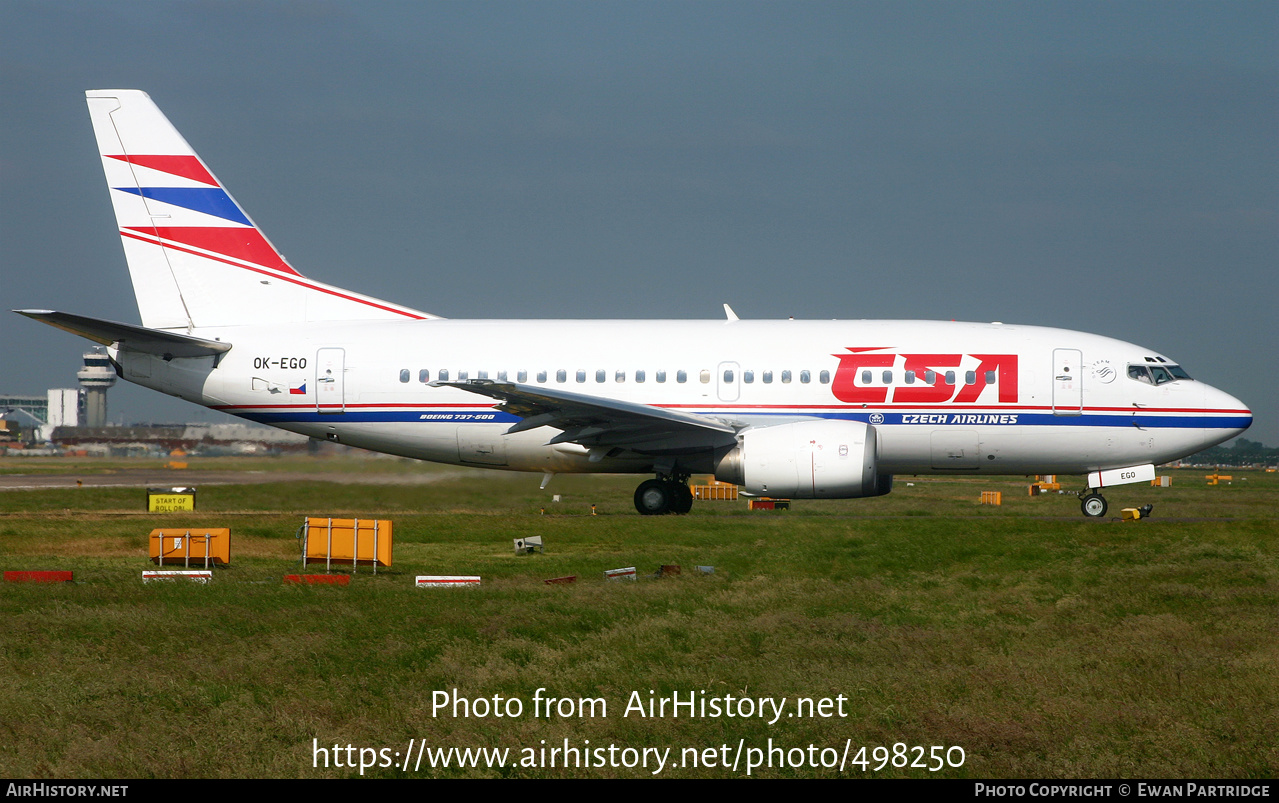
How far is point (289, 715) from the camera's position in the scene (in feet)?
22.5

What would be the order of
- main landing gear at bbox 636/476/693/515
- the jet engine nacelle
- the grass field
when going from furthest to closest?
main landing gear at bbox 636/476/693/515 → the jet engine nacelle → the grass field

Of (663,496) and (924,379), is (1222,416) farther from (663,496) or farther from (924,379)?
(663,496)

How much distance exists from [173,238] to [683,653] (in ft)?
57.3

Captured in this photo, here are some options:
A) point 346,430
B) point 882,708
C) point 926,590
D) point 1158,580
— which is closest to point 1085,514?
point 1158,580

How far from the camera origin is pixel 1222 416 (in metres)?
20.7

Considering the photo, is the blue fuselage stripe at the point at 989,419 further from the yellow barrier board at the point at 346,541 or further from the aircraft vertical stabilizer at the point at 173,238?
the yellow barrier board at the point at 346,541

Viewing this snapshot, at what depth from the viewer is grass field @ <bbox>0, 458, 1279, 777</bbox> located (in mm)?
6363

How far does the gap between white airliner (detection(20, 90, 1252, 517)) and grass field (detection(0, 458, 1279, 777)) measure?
4298mm

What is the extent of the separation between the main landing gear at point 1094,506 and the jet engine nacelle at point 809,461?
4.76 metres

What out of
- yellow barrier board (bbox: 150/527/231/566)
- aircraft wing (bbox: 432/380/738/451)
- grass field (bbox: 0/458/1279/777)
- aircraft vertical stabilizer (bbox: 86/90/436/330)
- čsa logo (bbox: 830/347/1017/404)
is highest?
aircraft vertical stabilizer (bbox: 86/90/436/330)

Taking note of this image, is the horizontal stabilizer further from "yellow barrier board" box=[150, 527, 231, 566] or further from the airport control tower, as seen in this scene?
the airport control tower

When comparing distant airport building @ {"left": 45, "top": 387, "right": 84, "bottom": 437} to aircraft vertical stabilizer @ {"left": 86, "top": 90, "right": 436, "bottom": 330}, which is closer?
aircraft vertical stabilizer @ {"left": 86, "top": 90, "right": 436, "bottom": 330}

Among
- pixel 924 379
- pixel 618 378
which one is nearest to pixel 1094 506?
pixel 924 379

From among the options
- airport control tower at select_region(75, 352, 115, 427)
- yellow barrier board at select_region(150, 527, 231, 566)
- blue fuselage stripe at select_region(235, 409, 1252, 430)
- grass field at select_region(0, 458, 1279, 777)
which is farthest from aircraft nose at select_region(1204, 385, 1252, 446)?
airport control tower at select_region(75, 352, 115, 427)
